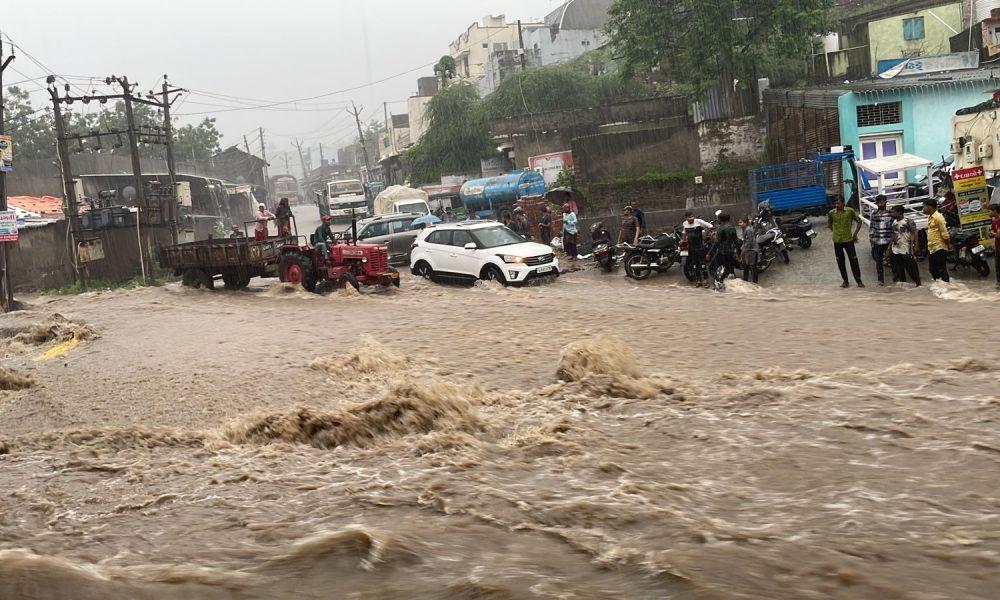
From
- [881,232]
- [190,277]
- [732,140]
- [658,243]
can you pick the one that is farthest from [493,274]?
[732,140]

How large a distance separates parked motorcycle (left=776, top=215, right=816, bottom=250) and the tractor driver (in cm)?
969

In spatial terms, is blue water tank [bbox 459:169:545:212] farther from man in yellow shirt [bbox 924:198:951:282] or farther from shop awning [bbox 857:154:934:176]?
man in yellow shirt [bbox 924:198:951:282]

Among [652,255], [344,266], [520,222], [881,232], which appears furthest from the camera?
[520,222]

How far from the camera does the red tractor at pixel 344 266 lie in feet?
60.5

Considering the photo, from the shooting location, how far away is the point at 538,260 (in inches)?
723

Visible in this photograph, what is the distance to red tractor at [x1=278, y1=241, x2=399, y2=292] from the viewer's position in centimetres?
1844

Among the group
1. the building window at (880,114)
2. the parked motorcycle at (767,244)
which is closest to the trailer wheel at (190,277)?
the parked motorcycle at (767,244)

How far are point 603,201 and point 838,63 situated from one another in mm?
16321

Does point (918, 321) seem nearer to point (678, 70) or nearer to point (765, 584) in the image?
point (765, 584)

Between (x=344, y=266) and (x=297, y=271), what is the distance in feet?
3.79

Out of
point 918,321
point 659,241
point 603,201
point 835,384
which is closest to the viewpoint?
point 835,384

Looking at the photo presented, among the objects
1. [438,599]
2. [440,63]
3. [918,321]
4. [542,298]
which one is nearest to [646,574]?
[438,599]

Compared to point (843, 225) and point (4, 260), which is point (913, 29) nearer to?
point (843, 225)

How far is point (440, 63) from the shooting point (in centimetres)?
6000
